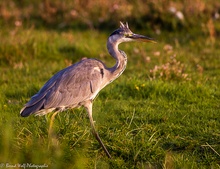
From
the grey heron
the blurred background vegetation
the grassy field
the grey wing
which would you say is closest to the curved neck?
the grey heron

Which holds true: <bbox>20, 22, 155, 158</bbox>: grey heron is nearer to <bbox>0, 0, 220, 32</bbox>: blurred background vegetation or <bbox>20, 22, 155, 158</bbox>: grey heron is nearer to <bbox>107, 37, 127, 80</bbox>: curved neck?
<bbox>107, 37, 127, 80</bbox>: curved neck

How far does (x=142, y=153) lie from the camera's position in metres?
5.35

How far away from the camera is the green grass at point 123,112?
521 cm

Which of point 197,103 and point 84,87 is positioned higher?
point 84,87

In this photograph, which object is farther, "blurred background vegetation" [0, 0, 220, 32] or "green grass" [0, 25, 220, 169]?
"blurred background vegetation" [0, 0, 220, 32]

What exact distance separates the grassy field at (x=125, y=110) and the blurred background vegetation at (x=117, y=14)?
20.8 inches

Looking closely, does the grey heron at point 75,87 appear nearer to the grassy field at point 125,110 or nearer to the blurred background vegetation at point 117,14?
the grassy field at point 125,110

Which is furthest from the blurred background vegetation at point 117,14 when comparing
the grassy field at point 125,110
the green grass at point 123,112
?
the green grass at point 123,112

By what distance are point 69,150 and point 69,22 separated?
300 inches

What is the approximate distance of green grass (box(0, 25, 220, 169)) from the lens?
5211mm

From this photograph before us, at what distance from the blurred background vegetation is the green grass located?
82cm

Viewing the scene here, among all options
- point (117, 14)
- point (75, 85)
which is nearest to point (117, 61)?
point (75, 85)

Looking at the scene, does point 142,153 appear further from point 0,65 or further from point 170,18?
point 170,18

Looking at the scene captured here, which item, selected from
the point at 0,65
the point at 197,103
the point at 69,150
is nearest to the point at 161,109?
the point at 197,103
